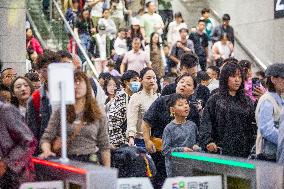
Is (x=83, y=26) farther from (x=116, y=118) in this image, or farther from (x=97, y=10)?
(x=116, y=118)

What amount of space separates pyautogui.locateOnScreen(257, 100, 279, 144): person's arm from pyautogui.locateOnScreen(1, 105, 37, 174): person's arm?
279 cm

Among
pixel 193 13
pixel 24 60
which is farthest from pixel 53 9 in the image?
pixel 24 60

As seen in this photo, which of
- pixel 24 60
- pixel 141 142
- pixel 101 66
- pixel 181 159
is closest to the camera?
pixel 181 159

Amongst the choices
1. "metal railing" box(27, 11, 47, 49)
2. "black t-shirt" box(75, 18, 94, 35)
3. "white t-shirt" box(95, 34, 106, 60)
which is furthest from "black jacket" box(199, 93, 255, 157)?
"black t-shirt" box(75, 18, 94, 35)

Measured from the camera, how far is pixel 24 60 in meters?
17.3

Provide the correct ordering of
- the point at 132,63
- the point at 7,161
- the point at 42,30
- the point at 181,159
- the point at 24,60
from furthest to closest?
the point at 42,30
the point at 132,63
the point at 24,60
the point at 181,159
the point at 7,161

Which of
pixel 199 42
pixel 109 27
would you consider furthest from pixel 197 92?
pixel 109 27

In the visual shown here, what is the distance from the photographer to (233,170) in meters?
8.67

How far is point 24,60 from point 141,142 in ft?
17.2

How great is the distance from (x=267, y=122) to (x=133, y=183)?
223 cm

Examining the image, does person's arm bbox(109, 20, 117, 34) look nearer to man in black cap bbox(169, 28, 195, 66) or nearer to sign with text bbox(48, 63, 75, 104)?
man in black cap bbox(169, 28, 195, 66)

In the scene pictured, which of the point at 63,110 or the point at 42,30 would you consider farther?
the point at 42,30

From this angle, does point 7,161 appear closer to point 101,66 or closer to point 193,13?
point 101,66

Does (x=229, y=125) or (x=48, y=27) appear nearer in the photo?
(x=229, y=125)
